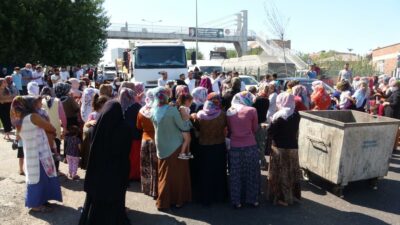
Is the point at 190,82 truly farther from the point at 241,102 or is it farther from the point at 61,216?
the point at 61,216

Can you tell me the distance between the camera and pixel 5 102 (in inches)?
404

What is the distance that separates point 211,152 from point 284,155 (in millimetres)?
1183

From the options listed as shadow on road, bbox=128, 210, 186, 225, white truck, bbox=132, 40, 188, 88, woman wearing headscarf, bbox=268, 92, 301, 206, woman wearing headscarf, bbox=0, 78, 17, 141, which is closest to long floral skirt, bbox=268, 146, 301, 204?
woman wearing headscarf, bbox=268, 92, 301, 206

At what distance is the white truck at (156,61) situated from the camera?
1386 cm

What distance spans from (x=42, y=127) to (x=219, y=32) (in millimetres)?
59463

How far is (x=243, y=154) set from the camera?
5.66 metres

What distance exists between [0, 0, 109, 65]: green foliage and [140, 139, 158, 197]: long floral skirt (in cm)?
2029

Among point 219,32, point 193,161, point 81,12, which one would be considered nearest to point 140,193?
point 193,161

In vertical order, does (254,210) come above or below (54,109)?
below

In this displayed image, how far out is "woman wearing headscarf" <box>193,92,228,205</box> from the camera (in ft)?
18.5

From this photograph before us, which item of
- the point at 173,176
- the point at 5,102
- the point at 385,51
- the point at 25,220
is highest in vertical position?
the point at 385,51

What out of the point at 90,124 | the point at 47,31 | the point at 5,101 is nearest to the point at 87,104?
the point at 90,124

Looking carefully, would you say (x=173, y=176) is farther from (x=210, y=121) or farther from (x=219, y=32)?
(x=219, y=32)

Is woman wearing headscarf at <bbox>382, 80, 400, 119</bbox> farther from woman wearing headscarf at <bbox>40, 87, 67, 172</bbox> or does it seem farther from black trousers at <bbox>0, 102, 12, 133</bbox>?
black trousers at <bbox>0, 102, 12, 133</bbox>
